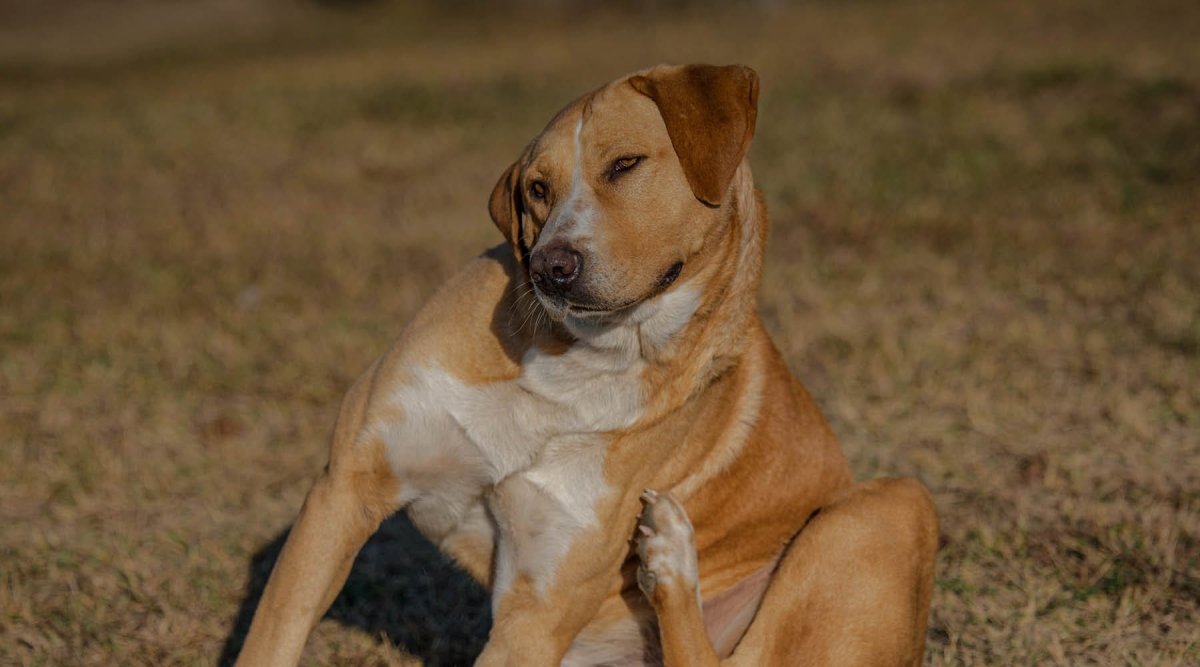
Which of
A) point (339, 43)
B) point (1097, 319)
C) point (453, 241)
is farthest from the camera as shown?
point (339, 43)

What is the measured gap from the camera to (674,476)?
3.19m

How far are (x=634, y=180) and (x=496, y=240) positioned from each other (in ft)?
16.6

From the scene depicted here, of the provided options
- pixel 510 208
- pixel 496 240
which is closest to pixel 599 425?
pixel 510 208

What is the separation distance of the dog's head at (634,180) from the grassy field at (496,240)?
5.00ft

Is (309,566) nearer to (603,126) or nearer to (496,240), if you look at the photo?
(603,126)

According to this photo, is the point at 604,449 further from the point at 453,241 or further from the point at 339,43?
the point at 339,43

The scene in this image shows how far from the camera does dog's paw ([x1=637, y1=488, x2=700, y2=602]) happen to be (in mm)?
3043

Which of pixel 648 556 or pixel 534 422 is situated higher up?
pixel 534 422

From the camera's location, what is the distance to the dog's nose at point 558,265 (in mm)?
2709

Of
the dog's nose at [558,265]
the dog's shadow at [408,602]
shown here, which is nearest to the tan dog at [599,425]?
the dog's nose at [558,265]

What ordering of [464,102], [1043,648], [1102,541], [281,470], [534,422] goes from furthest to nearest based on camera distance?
[464,102]
[281,470]
[1102,541]
[1043,648]
[534,422]

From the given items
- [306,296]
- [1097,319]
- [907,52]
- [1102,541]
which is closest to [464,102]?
[907,52]

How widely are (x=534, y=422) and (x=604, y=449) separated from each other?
18 cm

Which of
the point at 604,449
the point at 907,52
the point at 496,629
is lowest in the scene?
the point at 907,52
